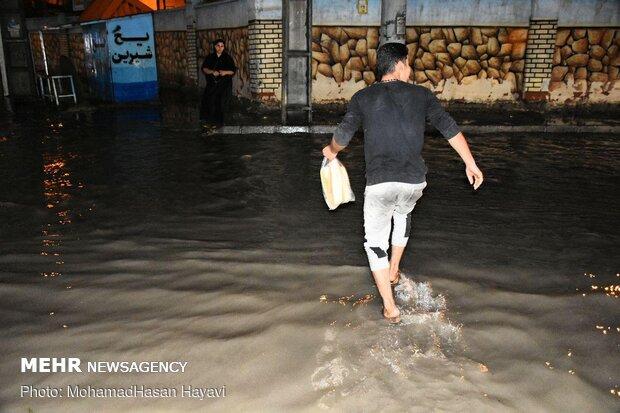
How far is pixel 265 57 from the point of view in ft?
36.6

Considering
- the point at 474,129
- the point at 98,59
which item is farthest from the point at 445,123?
the point at 98,59

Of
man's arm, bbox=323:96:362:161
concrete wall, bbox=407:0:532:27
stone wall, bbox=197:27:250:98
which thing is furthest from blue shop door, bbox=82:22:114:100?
man's arm, bbox=323:96:362:161

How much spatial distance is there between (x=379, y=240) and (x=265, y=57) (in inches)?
356

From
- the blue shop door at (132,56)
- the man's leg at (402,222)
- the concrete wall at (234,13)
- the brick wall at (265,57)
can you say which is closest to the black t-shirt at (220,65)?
the brick wall at (265,57)

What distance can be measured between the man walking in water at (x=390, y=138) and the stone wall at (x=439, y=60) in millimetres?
9262

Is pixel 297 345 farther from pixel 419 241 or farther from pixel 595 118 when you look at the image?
pixel 595 118

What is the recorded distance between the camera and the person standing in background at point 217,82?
31.8 ft

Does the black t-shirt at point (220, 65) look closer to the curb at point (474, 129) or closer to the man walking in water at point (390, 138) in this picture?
the curb at point (474, 129)

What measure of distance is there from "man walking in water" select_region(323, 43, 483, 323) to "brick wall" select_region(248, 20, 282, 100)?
343 inches

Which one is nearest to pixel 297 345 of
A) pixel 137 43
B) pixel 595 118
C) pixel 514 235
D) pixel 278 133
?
pixel 514 235

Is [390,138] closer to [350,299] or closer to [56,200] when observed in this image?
[350,299]

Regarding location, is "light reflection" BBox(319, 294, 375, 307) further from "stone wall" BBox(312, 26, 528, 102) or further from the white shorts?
"stone wall" BBox(312, 26, 528, 102)

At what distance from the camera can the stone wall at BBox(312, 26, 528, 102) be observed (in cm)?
1174

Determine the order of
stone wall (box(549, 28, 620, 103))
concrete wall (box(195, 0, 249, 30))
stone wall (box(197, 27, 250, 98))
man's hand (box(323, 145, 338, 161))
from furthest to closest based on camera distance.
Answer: stone wall (box(197, 27, 250, 98)) → stone wall (box(549, 28, 620, 103)) → concrete wall (box(195, 0, 249, 30)) → man's hand (box(323, 145, 338, 161))
